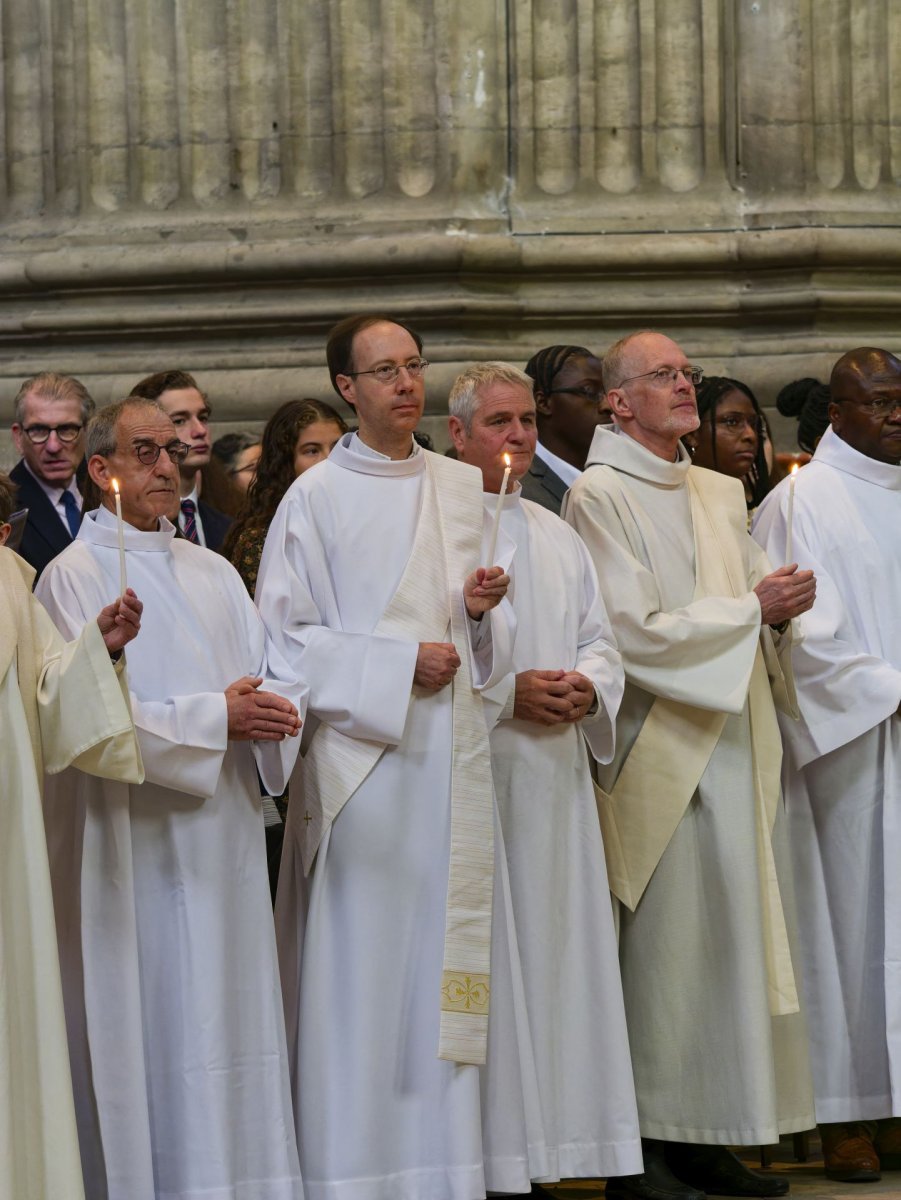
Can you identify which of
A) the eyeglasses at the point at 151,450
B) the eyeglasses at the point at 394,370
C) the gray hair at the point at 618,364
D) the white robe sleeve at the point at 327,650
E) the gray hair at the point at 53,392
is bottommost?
the white robe sleeve at the point at 327,650

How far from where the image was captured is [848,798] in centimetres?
709

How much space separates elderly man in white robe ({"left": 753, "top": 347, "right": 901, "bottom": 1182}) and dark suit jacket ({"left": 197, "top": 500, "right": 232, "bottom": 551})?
71.6 inches

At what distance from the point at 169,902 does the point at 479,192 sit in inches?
171

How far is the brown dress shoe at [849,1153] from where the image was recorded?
6.80 meters

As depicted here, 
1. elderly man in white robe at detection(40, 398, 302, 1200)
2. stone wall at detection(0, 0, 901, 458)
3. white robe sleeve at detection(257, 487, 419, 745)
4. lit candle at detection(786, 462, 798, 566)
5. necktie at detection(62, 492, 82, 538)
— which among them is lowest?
elderly man in white robe at detection(40, 398, 302, 1200)

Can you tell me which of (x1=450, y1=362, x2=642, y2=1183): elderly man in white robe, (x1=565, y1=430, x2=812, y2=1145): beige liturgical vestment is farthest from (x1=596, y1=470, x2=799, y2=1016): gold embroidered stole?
(x1=450, y1=362, x2=642, y2=1183): elderly man in white robe

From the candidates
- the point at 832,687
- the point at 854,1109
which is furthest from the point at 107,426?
the point at 854,1109

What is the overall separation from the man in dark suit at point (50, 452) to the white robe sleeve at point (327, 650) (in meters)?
1.15

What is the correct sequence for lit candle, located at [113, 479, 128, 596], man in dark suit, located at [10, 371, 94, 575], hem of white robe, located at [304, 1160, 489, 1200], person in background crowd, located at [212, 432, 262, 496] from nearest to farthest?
lit candle, located at [113, 479, 128, 596] → hem of white robe, located at [304, 1160, 489, 1200] → man in dark suit, located at [10, 371, 94, 575] → person in background crowd, located at [212, 432, 262, 496]

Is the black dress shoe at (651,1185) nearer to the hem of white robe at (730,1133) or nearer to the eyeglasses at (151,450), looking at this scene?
the hem of white robe at (730,1133)

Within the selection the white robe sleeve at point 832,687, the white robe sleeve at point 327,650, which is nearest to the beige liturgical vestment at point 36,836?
the white robe sleeve at point 327,650

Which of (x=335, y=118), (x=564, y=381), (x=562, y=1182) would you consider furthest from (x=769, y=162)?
(x=562, y=1182)

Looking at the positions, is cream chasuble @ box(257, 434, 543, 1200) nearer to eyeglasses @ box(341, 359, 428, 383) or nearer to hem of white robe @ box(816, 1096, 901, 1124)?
eyeglasses @ box(341, 359, 428, 383)

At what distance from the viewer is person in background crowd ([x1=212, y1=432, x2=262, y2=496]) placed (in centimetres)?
848
